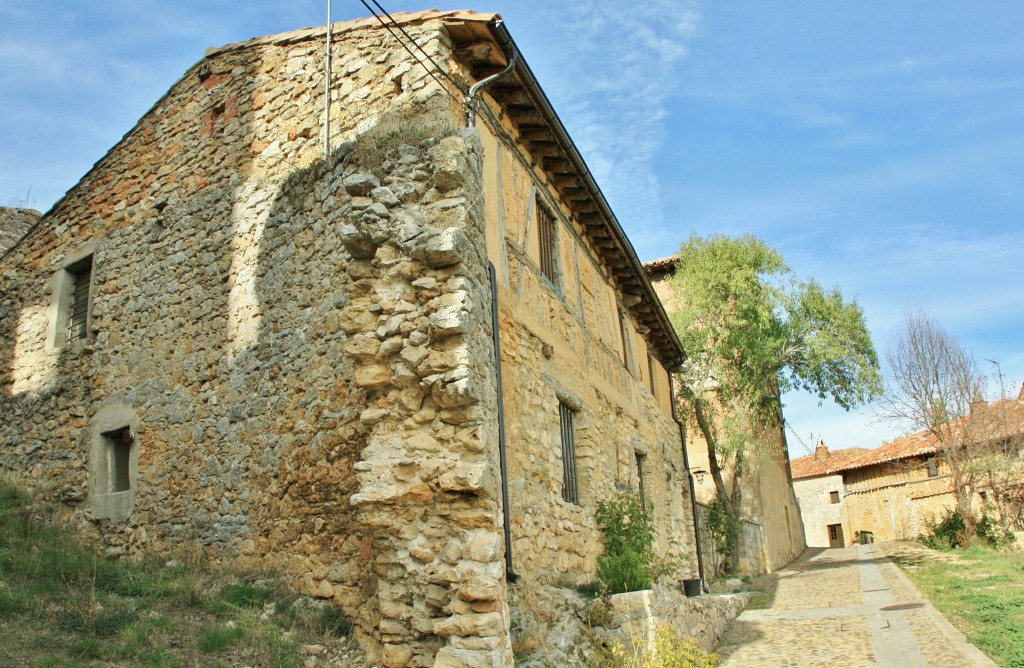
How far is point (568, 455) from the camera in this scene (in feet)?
→ 29.8

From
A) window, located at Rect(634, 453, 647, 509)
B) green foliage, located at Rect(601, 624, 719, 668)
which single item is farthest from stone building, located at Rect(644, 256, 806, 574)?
green foliage, located at Rect(601, 624, 719, 668)

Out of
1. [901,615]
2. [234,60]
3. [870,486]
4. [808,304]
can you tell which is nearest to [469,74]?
[234,60]

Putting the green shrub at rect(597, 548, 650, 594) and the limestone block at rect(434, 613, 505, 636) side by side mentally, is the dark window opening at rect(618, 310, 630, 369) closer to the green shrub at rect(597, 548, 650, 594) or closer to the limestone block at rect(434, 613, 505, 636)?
the green shrub at rect(597, 548, 650, 594)

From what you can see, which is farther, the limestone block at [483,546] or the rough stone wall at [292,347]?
the rough stone wall at [292,347]

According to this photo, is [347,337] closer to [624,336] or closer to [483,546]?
[483,546]

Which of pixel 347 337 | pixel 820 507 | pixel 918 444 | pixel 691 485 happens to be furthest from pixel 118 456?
pixel 820 507

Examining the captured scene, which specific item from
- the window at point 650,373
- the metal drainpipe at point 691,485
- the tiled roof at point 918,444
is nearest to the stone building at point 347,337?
the window at point 650,373

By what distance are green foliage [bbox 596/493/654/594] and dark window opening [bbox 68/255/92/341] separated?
7.36m

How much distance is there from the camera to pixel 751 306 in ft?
62.6

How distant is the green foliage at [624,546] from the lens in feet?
26.3

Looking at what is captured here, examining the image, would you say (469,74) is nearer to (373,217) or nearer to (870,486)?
(373,217)

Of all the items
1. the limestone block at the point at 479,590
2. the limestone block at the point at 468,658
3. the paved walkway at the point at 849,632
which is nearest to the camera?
the limestone block at the point at 468,658

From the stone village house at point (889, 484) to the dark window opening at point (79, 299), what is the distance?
2308 cm

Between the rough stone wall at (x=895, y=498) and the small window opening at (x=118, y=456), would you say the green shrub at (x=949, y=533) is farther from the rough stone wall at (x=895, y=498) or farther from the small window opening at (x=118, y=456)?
the small window opening at (x=118, y=456)
